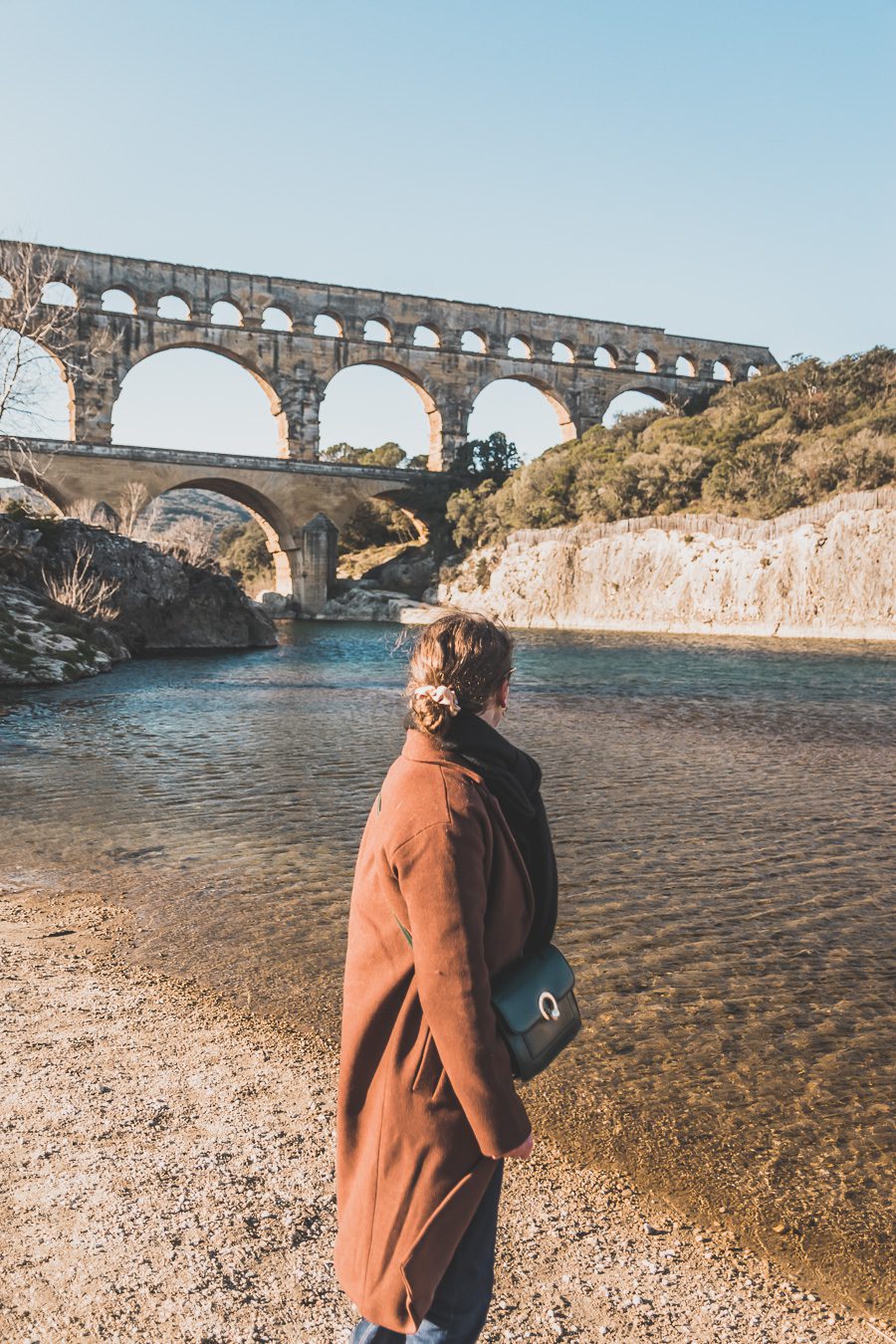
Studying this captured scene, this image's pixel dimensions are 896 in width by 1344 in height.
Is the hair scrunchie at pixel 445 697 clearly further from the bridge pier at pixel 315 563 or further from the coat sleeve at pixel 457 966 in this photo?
the bridge pier at pixel 315 563

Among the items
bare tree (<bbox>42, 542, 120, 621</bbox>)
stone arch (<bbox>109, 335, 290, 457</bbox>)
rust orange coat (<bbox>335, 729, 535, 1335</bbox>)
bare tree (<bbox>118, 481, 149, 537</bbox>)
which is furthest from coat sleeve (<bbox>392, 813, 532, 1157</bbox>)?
stone arch (<bbox>109, 335, 290, 457</bbox>)

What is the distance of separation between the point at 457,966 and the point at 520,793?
0.35 meters

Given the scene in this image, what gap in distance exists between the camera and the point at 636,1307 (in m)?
2.50

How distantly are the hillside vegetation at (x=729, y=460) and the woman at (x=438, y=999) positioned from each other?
32.3 metres

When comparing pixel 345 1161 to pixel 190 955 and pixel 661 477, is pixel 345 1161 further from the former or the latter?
pixel 661 477

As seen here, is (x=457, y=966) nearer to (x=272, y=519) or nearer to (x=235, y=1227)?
(x=235, y=1227)

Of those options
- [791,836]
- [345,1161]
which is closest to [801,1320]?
[345,1161]

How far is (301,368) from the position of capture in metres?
52.3

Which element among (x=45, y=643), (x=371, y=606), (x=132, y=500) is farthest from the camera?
(x=371, y=606)

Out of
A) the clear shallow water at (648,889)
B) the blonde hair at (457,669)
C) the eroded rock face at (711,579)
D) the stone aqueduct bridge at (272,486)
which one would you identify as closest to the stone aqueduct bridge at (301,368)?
the stone aqueduct bridge at (272,486)

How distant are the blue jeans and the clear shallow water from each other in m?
1.24

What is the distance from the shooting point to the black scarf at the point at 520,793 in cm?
196

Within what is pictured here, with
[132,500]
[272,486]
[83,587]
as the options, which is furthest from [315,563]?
[83,587]

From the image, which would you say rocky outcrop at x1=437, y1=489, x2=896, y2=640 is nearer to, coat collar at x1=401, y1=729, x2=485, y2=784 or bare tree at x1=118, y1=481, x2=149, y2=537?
bare tree at x1=118, y1=481, x2=149, y2=537
